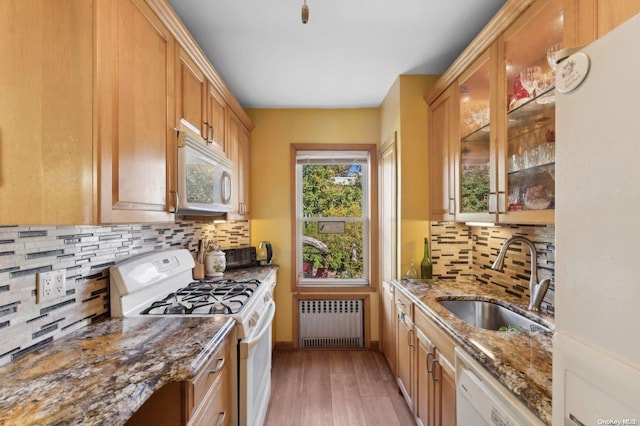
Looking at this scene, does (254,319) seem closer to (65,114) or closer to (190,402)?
(190,402)

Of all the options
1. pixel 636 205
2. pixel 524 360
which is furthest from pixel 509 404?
pixel 636 205

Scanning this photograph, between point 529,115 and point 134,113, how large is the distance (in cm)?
166

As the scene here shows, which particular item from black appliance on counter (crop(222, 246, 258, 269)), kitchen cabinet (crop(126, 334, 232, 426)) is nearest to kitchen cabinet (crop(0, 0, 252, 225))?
kitchen cabinet (crop(126, 334, 232, 426))

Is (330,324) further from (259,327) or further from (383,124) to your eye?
(383,124)

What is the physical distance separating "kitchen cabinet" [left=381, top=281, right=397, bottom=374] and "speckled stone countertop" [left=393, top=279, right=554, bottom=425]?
2.82ft

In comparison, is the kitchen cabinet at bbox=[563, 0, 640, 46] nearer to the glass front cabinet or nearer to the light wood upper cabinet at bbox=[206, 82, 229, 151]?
the glass front cabinet

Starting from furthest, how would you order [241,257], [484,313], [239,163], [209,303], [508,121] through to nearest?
[241,257], [239,163], [484,313], [209,303], [508,121]

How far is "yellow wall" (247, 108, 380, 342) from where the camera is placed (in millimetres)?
3221

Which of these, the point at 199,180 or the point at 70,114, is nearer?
the point at 70,114

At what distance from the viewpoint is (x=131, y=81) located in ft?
3.83

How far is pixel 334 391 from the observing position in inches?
96.7

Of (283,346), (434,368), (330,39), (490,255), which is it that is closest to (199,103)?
(330,39)

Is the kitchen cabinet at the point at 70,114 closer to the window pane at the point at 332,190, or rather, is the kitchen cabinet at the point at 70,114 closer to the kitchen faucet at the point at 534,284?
the kitchen faucet at the point at 534,284

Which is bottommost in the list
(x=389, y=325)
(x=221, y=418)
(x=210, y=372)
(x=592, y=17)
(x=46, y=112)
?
(x=389, y=325)
